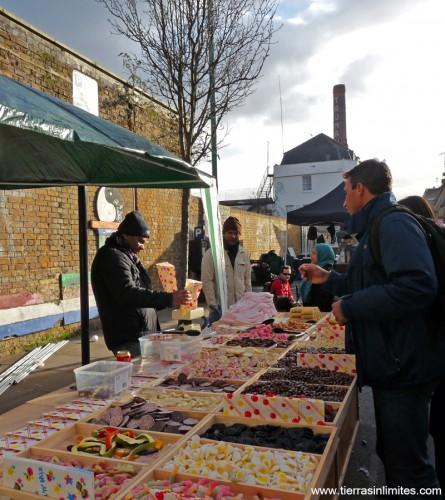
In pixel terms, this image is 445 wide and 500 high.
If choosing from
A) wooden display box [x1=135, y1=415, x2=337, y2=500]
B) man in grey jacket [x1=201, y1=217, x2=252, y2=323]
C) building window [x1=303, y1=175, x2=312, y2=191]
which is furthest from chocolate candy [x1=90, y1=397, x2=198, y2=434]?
building window [x1=303, y1=175, x2=312, y2=191]

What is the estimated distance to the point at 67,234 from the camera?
7.82 meters

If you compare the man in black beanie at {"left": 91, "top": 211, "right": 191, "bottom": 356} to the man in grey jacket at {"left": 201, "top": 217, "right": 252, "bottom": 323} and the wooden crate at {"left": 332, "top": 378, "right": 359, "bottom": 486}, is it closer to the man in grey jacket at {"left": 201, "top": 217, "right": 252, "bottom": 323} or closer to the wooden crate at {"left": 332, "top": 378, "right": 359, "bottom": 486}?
the wooden crate at {"left": 332, "top": 378, "right": 359, "bottom": 486}

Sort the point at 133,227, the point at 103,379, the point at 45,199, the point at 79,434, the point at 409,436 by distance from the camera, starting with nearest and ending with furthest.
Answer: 1. the point at 409,436
2. the point at 79,434
3. the point at 103,379
4. the point at 133,227
5. the point at 45,199

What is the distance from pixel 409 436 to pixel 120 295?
214 centimetres

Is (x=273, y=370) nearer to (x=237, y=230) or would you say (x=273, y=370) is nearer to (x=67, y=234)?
(x=237, y=230)

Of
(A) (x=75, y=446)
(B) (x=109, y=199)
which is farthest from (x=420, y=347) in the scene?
(B) (x=109, y=199)

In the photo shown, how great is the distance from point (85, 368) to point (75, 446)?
0.75m

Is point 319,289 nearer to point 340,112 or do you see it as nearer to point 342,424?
point 342,424

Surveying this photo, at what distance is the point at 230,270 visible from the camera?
→ 225 inches

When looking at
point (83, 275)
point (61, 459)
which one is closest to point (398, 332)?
point (61, 459)

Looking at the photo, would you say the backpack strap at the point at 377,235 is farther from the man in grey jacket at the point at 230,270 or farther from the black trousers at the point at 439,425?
the man in grey jacket at the point at 230,270

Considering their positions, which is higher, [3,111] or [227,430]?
[3,111]

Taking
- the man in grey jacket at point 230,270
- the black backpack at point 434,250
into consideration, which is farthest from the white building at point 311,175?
the black backpack at point 434,250

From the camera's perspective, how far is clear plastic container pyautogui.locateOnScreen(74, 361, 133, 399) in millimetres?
2570
